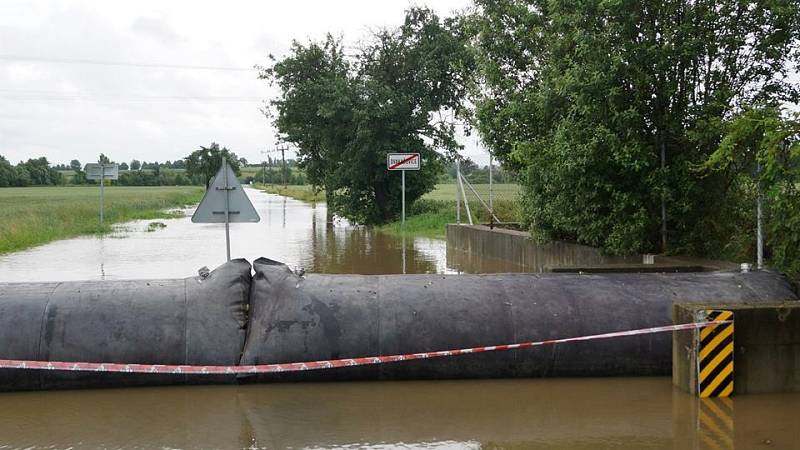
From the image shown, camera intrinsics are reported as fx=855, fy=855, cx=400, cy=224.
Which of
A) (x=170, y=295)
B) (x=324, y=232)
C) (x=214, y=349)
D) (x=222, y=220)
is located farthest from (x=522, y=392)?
(x=324, y=232)

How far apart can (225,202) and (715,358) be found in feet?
19.6

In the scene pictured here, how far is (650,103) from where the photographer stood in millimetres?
12562

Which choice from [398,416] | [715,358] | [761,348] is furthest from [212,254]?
[761,348]

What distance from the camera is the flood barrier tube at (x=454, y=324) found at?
26.2 feet

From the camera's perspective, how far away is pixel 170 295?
8297mm

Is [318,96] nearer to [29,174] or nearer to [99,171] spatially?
[99,171]

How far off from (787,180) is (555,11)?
18.5 feet

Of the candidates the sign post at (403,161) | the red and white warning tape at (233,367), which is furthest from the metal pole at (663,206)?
the sign post at (403,161)

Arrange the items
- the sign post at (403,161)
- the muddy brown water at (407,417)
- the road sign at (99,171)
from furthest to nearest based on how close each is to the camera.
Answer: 1. the road sign at (99,171)
2. the sign post at (403,161)
3. the muddy brown water at (407,417)

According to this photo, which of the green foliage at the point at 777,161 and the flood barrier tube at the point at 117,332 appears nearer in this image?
the flood barrier tube at the point at 117,332

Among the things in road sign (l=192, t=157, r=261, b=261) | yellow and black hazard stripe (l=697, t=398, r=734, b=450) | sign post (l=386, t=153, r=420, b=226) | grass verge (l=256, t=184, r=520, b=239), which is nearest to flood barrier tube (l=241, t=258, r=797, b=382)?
yellow and black hazard stripe (l=697, t=398, r=734, b=450)

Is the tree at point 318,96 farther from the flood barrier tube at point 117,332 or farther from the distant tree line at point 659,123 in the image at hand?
the flood barrier tube at point 117,332

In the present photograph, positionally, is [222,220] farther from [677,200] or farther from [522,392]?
[677,200]

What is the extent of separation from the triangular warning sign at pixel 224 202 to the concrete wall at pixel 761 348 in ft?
17.7
